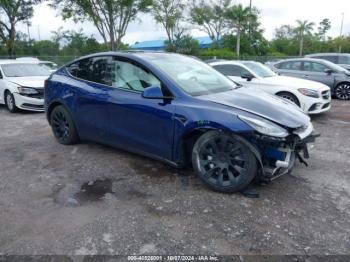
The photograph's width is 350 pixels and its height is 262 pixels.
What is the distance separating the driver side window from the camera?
415 centimetres

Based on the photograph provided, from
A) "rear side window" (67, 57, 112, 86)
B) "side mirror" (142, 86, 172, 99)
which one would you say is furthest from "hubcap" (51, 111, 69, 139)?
"side mirror" (142, 86, 172, 99)

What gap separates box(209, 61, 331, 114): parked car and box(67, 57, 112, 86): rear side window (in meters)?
4.48

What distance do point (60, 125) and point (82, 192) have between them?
2088 millimetres

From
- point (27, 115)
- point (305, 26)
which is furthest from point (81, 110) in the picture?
point (305, 26)

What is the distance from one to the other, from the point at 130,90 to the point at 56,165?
5.21 feet

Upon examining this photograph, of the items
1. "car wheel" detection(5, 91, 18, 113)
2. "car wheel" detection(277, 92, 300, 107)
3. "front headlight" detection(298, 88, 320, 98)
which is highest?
"front headlight" detection(298, 88, 320, 98)

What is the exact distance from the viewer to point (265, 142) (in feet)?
11.1

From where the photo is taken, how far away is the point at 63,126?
5484 mm

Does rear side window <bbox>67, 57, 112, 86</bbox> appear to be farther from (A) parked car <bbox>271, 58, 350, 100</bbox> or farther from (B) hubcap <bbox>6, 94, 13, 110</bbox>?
(A) parked car <bbox>271, 58, 350, 100</bbox>

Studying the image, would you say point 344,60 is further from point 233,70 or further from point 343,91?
point 233,70

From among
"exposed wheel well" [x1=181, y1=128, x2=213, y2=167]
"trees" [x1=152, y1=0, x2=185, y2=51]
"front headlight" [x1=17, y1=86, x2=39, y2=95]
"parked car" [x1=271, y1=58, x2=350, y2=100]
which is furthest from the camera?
"trees" [x1=152, y1=0, x2=185, y2=51]

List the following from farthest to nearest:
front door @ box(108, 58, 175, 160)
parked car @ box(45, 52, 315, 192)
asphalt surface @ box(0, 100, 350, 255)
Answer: front door @ box(108, 58, 175, 160), parked car @ box(45, 52, 315, 192), asphalt surface @ box(0, 100, 350, 255)

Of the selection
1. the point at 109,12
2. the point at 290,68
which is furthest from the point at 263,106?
the point at 109,12

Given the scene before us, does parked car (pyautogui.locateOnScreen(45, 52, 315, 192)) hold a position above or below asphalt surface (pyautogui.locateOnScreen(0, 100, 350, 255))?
above
